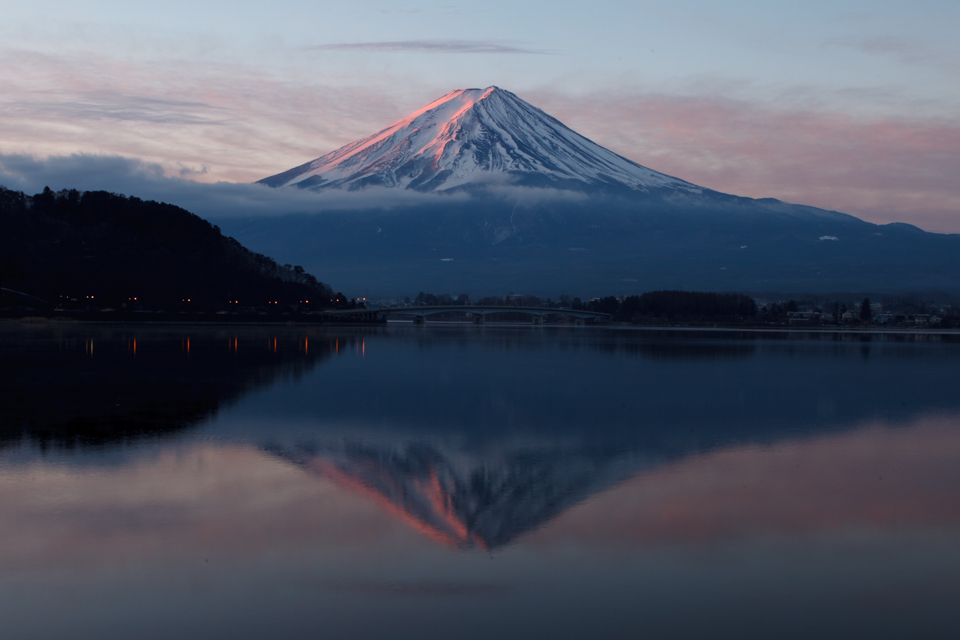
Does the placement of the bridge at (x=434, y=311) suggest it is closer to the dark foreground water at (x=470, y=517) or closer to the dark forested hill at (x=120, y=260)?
the dark forested hill at (x=120, y=260)

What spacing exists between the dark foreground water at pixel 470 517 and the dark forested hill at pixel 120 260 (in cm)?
7522

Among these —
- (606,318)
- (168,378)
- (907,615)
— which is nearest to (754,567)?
(907,615)

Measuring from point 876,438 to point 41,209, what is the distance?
105m

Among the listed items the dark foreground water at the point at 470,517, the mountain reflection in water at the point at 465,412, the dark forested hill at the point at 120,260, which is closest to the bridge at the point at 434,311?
the dark forested hill at the point at 120,260

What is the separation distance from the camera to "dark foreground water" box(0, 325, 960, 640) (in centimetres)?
666

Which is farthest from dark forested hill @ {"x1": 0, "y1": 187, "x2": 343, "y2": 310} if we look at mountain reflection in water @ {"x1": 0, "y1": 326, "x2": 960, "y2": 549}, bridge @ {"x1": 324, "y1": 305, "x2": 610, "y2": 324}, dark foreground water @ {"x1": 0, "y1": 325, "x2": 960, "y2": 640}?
dark foreground water @ {"x1": 0, "y1": 325, "x2": 960, "y2": 640}

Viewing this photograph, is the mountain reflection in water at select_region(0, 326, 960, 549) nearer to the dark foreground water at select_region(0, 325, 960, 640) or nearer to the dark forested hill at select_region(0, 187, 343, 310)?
the dark foreground water at select_region(0, 325, 960, 640)

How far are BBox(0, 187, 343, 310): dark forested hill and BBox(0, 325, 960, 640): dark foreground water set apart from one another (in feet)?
247

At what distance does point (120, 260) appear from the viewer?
95062mm

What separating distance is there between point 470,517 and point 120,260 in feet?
311

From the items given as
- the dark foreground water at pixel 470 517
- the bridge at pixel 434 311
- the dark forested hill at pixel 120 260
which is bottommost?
the dark foreground water at pixel 470 517

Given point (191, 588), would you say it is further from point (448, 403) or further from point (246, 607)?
point (448, 403)

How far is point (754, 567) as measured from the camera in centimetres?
783

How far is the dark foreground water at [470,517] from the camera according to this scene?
6.66m
